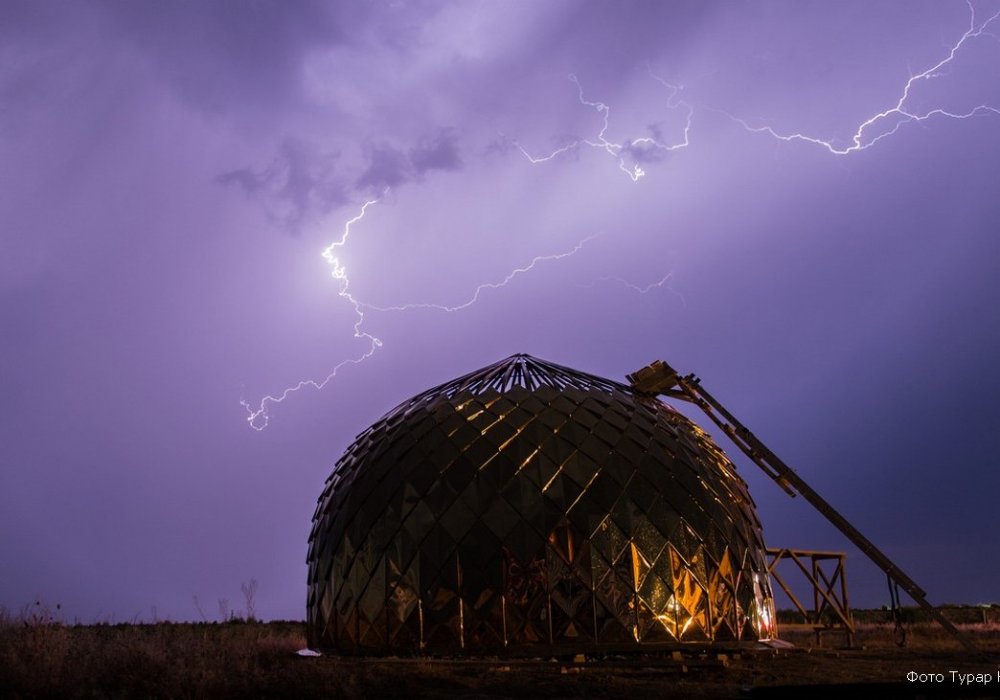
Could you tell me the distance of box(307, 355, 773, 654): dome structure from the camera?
41.7 feet

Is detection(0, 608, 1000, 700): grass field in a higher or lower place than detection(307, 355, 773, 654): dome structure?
lower

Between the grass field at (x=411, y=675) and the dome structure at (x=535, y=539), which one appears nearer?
the grass field at (x=411, y=675)

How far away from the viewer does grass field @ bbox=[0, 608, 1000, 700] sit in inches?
355

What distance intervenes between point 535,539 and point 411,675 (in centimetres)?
334

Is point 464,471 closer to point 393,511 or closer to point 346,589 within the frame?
point 393,511

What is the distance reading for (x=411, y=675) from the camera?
10.8 meters

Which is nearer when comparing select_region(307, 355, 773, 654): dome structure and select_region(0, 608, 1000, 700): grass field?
select_region(0, 608, 1000, 700): grass field

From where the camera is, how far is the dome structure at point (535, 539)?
12711mm

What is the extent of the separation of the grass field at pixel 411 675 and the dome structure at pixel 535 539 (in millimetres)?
614

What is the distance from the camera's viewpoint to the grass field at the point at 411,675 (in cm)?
902

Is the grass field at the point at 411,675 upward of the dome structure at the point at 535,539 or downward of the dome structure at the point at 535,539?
downward

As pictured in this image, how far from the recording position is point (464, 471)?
14.3m

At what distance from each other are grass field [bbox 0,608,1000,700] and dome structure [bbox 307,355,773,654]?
24.2 inches

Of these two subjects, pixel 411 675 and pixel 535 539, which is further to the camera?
pixel 535 539
